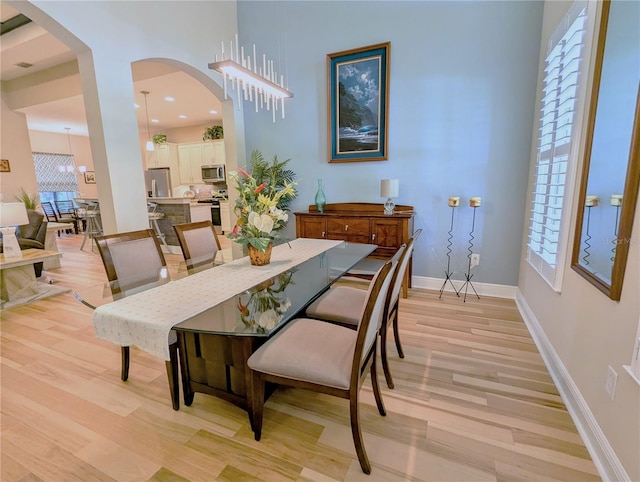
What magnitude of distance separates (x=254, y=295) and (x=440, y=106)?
9.50 feet

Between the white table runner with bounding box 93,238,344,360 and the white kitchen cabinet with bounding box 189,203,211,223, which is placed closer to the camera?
the white table runner with bounding box 93,238,344,360

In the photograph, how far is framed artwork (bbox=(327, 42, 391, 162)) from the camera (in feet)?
11.0

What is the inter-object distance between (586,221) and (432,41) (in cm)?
254

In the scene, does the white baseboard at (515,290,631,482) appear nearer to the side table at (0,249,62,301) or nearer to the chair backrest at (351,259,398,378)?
the chair backrest at (351,259,398,378)

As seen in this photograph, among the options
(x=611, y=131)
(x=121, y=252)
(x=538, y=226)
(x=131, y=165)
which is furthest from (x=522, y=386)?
(x=131, y=165)

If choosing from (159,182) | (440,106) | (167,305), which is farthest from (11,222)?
(159,182)

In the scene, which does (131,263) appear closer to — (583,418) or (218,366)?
(218,366)

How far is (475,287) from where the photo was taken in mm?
3334

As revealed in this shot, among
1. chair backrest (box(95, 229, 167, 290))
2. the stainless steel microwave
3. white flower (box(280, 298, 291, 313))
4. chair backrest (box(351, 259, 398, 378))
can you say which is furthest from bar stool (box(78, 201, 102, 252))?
chair backrest (box(351, 259, 398, 378))

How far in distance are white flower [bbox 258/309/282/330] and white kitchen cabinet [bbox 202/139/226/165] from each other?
275 inches

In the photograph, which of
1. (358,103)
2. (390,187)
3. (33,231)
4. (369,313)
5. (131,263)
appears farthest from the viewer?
(33,231)

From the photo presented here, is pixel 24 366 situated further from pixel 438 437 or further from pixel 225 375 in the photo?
pixel 438 437

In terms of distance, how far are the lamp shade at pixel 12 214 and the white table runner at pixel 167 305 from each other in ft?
8.66

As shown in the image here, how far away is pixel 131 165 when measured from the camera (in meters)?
2.90
